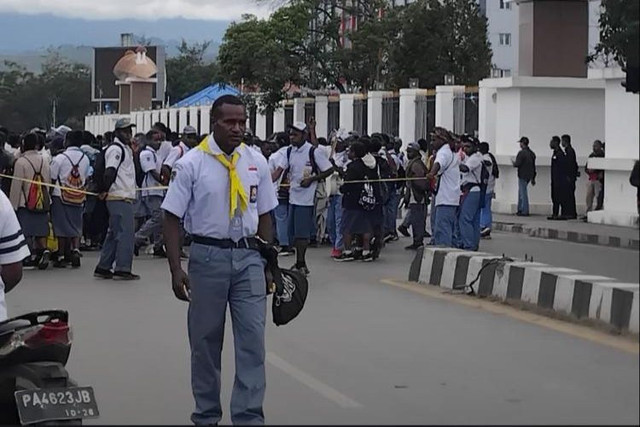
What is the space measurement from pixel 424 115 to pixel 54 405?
29163mm

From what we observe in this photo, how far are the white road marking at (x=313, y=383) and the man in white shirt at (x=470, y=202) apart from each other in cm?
800

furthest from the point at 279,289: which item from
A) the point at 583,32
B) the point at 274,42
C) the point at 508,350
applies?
the point at 274,42

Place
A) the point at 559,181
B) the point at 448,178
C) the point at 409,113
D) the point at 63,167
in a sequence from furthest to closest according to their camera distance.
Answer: the point at 409,113
the point at 559,181
the point at 448,178
the point at 63,167

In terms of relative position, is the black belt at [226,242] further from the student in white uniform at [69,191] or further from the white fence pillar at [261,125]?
the white fence pillar at [261,125]

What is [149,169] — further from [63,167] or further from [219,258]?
[219,258]

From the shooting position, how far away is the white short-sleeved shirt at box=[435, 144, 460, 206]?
17719 mm

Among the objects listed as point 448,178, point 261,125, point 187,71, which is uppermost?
point 187,71

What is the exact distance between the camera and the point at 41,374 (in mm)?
7062

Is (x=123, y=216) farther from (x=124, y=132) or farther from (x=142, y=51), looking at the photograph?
(x=142, y=51)

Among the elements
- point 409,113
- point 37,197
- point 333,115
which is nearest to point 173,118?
point 333,115

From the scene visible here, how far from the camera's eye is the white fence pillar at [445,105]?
3350 cm

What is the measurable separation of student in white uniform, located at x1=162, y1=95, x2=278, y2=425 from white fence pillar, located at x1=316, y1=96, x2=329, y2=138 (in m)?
34.1

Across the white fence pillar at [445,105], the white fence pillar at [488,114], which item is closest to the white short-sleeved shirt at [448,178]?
the white fence pillar at [488,114]

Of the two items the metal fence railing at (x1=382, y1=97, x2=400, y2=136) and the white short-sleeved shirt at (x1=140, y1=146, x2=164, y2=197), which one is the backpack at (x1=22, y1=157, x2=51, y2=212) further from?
the metal fence railing at (x1=382, y1=97, x2=400, y2=136)
